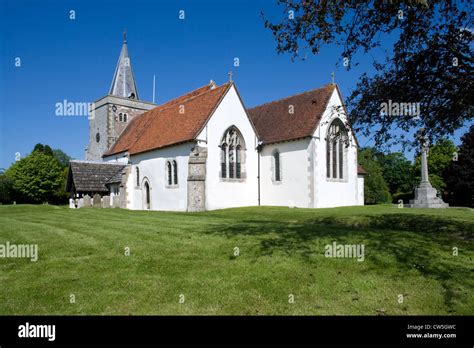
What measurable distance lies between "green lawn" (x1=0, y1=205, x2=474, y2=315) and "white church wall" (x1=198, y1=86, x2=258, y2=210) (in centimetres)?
1718

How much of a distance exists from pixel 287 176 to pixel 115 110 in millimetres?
25787

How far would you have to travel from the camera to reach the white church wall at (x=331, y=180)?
27922 millimetres

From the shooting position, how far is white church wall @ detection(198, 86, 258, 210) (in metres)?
27.5

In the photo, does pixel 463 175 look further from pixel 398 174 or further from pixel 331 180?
pixel 398 174

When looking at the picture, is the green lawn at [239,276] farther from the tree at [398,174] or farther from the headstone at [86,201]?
the tree at [398,174]

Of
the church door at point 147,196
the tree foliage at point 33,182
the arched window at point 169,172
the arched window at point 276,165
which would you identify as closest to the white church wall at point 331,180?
the arched window at point 276,165

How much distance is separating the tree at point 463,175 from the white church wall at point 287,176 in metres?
23.0

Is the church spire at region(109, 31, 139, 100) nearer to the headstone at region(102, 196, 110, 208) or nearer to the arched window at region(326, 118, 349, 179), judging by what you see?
the headstone at region(102, 196, 110, 208)

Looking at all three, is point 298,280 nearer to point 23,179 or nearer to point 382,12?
point 382,12

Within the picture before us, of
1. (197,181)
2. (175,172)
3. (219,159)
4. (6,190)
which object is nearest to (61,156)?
(6,190)

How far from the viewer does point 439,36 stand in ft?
34.1

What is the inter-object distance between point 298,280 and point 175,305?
2335 mm

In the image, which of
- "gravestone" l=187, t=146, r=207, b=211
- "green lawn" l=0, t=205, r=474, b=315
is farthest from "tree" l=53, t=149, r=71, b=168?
"green lawn" l=0, t=205, r=474, b=315
